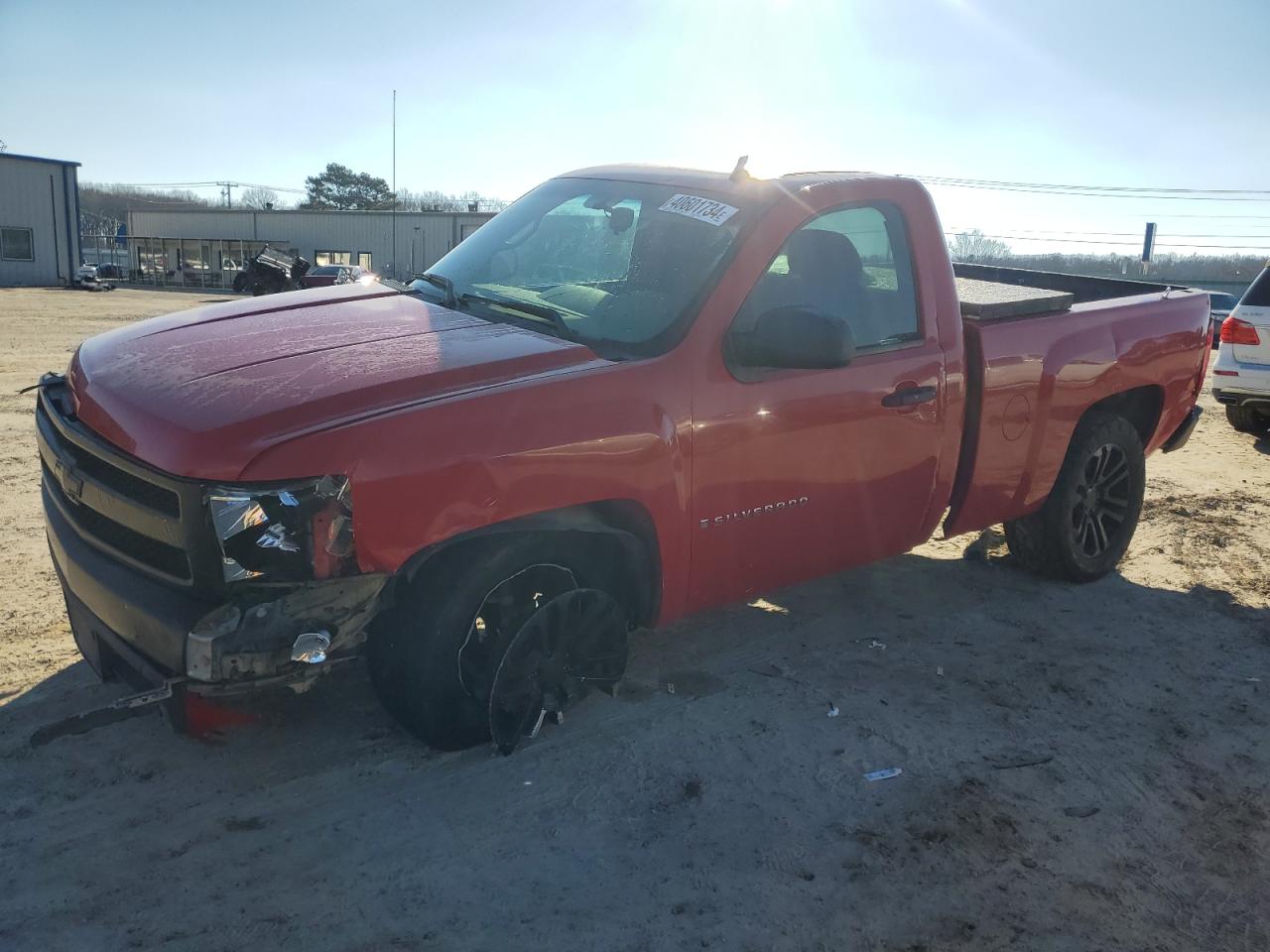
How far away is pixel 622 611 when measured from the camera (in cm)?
356

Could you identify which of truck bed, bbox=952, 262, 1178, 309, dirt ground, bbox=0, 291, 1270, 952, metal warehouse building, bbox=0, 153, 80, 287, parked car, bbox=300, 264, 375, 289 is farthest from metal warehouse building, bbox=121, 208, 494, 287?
dirt ground, bbox=0, 291, 1270, 952

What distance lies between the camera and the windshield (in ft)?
11.9

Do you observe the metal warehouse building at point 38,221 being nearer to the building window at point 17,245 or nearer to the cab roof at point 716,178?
the building window at point 17,245

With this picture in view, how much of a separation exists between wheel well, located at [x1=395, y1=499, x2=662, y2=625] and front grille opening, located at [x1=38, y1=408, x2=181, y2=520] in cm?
67

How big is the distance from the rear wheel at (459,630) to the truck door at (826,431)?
625 millimetres

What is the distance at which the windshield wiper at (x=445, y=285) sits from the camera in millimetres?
4078

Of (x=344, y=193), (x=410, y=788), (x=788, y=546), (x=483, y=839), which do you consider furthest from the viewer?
(x=344, y=193)

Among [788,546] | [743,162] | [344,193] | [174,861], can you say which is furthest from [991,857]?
[344,193]

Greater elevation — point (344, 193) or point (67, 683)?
point (344, 193)

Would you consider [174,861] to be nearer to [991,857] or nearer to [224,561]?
[224,561]

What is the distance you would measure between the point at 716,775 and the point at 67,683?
2407 millimetres

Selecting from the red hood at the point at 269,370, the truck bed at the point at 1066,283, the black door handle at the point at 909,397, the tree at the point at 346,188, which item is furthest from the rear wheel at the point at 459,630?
the tree at the point at 346,188

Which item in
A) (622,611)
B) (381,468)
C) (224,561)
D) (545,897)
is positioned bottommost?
(545,897)

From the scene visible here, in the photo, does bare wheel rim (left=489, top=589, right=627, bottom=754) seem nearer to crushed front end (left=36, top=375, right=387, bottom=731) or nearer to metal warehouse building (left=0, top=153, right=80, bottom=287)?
crushed front end (left=36, top=375, right=387, bottom=731)
